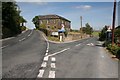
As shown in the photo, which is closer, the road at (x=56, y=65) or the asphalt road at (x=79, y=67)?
the road at (x=56, y=65)

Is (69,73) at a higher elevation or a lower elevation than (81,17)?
lower

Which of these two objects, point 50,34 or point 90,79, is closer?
point 90,79

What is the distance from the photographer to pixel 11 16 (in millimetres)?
60125

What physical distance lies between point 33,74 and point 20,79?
→ 1034 mm

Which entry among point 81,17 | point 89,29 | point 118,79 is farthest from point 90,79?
point 89,29

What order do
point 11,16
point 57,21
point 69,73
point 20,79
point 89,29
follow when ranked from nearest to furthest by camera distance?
1. point 20,79
2. point 69,73
3. point 11,16
4. point 57,21
5. point 89,29

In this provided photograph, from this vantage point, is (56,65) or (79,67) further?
(56,65)

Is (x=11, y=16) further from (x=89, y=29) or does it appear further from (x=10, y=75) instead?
(x=89, y=29)

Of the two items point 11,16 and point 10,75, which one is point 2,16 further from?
point 10,75

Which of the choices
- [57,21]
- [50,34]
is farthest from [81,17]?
[57,21]

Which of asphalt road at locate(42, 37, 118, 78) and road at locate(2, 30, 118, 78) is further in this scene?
asphalt road at locate(42, 37, 118, 78)

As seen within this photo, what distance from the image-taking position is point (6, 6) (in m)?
55.4

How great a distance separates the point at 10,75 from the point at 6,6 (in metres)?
48.6

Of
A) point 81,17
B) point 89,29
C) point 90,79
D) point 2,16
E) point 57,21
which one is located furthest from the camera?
point 89,29
